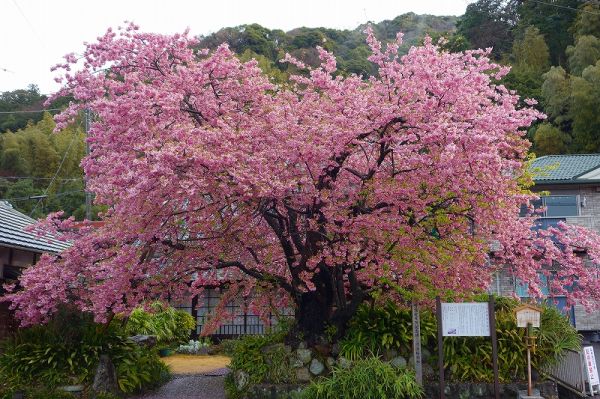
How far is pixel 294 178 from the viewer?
28.5 ft

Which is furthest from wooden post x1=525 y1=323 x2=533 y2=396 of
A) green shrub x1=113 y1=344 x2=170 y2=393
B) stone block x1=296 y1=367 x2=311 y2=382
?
green shrub x1=113 y1=344 x2=170 y2=393

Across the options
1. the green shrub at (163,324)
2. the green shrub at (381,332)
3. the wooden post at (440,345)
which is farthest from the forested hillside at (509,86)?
the wooden post at (440,345)

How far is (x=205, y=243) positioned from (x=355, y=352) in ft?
10.3

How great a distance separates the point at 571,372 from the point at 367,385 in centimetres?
399

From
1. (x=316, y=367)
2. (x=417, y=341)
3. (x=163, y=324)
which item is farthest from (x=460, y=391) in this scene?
(x=163, y=324)

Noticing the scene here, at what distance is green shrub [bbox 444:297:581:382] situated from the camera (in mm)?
10172

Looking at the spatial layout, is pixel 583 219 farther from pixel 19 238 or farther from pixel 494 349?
pixel 19 238

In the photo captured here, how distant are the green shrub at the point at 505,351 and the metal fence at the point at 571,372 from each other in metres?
0.18

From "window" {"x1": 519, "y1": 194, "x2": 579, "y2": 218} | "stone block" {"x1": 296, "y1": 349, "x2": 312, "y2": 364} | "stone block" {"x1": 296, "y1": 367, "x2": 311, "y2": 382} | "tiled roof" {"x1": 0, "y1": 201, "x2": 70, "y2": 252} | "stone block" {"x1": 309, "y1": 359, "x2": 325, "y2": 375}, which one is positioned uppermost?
"window" {"x1": 519, "y1": 194, "x2": 579, "y2": 218}

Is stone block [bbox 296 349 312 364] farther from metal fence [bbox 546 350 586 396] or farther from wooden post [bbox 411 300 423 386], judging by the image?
metal fence [bbox 546 350 586 396]

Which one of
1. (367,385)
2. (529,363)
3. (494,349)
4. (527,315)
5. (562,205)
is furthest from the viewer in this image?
(562,205)

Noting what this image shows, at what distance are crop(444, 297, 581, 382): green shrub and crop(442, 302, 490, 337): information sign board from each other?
0.82m

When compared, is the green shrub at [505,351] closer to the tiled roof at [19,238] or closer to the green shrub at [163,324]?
the tiled roof at [19,238]

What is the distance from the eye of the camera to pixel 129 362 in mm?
10961
